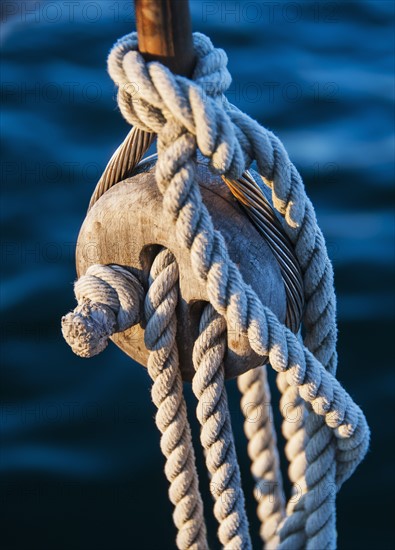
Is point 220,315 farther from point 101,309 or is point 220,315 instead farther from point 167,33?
point 167,33

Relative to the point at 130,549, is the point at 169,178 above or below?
above

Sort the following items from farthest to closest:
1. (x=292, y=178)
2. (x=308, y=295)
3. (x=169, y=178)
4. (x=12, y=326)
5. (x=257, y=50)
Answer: (x=257, y=50) < (x=12, y=326) < (x=308, y=295) < (x=292, y=178) < (x=169, y=178)

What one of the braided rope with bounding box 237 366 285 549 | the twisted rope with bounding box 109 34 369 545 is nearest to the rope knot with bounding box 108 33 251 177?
the twisted rope with bounding box 109 34 369 545

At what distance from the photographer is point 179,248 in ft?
3.59

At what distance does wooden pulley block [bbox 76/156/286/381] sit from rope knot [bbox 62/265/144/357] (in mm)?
24

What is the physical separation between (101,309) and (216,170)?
0.83ft

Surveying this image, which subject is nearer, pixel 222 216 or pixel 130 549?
pixel 222 216

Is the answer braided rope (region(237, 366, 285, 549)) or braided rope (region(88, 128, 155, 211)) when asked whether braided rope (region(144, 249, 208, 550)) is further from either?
braided rope (region(237, 366, 285, 549))

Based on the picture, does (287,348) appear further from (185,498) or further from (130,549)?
(130,549)

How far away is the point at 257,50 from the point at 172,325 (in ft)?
6.33

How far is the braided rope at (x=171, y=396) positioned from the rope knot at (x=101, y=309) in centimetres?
3

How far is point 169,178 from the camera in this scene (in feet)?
3.25

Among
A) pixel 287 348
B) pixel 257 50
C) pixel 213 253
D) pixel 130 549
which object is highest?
pixel 257 50

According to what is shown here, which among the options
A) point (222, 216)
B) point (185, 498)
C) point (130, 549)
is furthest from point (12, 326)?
point (222, 216)
